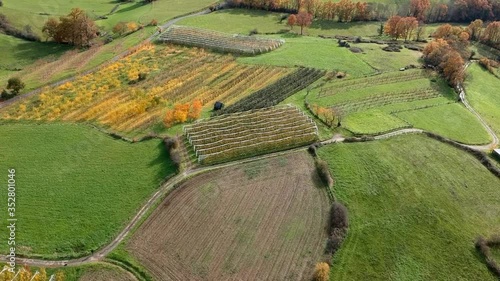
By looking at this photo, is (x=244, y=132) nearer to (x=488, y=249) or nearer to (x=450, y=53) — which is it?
(x=488, y=249)

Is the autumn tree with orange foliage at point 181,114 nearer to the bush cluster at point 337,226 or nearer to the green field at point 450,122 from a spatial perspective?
the bush cluster at point 337,226

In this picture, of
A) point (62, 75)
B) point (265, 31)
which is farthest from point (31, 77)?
point (265, 31)

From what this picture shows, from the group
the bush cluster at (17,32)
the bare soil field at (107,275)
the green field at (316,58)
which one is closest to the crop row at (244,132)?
the bare soil field at (107,275)

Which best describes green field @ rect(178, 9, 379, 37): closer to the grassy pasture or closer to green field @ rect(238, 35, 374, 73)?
green field @ rect(238, 35, 374, 73)

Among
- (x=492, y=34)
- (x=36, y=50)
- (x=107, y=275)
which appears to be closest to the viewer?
(x=107, y=275)

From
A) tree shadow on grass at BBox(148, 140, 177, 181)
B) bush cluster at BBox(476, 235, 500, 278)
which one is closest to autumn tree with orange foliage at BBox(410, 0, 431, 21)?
bush cluster at BBox(476, 235, 500, 278)

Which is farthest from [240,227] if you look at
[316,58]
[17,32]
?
[17,32]

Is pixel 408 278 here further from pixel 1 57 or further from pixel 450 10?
pixel 450 10
